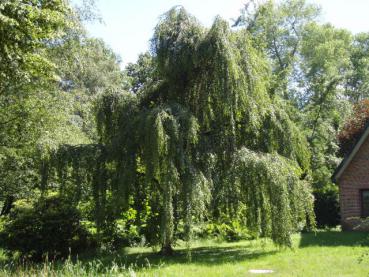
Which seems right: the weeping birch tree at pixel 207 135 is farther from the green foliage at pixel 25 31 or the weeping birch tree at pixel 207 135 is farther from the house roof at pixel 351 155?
the house roof at pixel 351 155

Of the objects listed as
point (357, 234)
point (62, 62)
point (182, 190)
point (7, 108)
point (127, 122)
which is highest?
point (62, 62)

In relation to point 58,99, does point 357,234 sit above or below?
below

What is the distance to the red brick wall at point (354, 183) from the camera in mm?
17717

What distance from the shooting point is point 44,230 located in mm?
12797

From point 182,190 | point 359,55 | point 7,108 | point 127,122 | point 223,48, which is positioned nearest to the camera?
point 182,190

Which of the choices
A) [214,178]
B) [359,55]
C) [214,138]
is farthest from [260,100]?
[359,55]

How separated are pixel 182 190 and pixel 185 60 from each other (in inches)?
141

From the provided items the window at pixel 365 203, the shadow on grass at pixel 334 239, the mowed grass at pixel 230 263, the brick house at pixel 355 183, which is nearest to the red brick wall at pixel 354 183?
the brick house at pixel 355 183

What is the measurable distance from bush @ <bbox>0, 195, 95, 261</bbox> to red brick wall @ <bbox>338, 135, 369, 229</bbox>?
33.3ft

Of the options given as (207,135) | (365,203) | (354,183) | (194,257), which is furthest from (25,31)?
(365,203)

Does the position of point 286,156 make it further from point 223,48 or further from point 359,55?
point 359,55

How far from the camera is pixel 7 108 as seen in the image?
14914mm

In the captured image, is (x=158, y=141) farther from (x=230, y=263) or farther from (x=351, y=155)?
(x=351, y=155)

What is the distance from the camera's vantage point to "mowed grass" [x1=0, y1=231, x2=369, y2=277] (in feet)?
28.1
